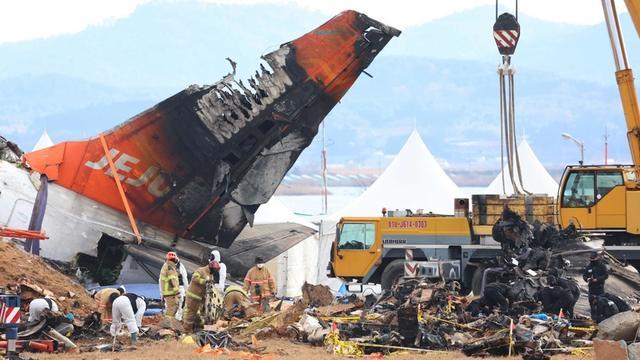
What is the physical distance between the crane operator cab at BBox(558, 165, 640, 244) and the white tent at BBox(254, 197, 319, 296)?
896 centimetres

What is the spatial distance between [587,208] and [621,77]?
381cm

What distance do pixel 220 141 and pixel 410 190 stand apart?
44.2 feet

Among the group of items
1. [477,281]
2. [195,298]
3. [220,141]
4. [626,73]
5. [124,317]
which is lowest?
[124,317]

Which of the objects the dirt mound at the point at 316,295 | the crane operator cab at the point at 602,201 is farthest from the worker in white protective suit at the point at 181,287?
the crane operator cab at the point at 602,201

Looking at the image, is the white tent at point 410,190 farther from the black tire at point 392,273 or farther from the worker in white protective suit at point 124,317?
the worker in white protective suit at point 124,317

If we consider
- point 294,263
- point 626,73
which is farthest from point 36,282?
point 626,73

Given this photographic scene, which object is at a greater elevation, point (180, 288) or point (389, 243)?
point (389, 243)

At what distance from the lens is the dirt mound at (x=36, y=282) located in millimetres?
20977

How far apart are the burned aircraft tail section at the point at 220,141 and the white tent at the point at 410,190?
9.89 m

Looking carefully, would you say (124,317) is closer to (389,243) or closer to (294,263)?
(389,243)

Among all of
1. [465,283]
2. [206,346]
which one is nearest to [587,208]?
[465,283]

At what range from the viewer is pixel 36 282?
22.0 meters

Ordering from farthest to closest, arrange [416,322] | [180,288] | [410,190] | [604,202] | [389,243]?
[410,190] → [389,243] → [604,202] → [180,288] → [416,322]

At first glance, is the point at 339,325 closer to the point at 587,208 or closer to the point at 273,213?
the point at 587,208
